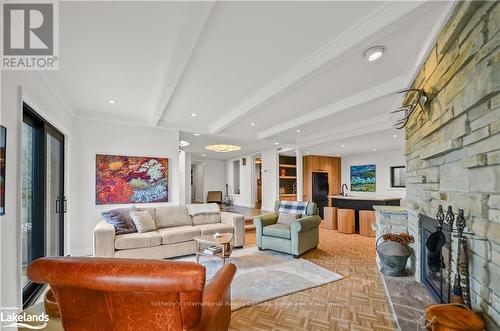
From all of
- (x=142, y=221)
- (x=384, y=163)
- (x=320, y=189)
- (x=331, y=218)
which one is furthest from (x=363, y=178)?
(x=142, y=221)

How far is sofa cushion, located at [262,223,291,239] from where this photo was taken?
396 centimetres

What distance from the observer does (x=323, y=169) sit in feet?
28.9

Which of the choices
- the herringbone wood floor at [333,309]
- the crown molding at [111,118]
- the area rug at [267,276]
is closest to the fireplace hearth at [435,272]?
the herringbone wood floor at [333,309]

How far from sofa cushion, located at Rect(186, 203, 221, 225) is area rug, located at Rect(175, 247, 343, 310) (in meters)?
0.79

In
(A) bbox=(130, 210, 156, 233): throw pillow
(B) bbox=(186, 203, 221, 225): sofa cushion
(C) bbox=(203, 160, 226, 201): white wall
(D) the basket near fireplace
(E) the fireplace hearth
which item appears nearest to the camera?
(E) the fireplace hearth

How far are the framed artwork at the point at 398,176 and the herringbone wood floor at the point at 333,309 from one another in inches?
199

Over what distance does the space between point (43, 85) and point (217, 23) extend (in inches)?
91.6

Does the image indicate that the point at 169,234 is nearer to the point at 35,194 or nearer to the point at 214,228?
the point at 214,228

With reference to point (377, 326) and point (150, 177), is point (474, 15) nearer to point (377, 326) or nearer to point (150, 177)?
point (377, 326)

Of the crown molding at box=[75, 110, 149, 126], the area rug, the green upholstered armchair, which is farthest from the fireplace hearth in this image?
the crown molding at box=[75, 110, 149, 126]

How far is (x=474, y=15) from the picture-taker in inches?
56.6

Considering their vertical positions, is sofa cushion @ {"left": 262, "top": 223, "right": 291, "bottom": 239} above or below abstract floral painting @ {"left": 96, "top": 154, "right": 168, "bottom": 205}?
below

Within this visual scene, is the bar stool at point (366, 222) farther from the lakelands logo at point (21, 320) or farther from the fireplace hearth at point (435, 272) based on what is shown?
the lakelands logo at point (21, 320)

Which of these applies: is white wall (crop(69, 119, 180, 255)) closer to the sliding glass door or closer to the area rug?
the sliding glass door
